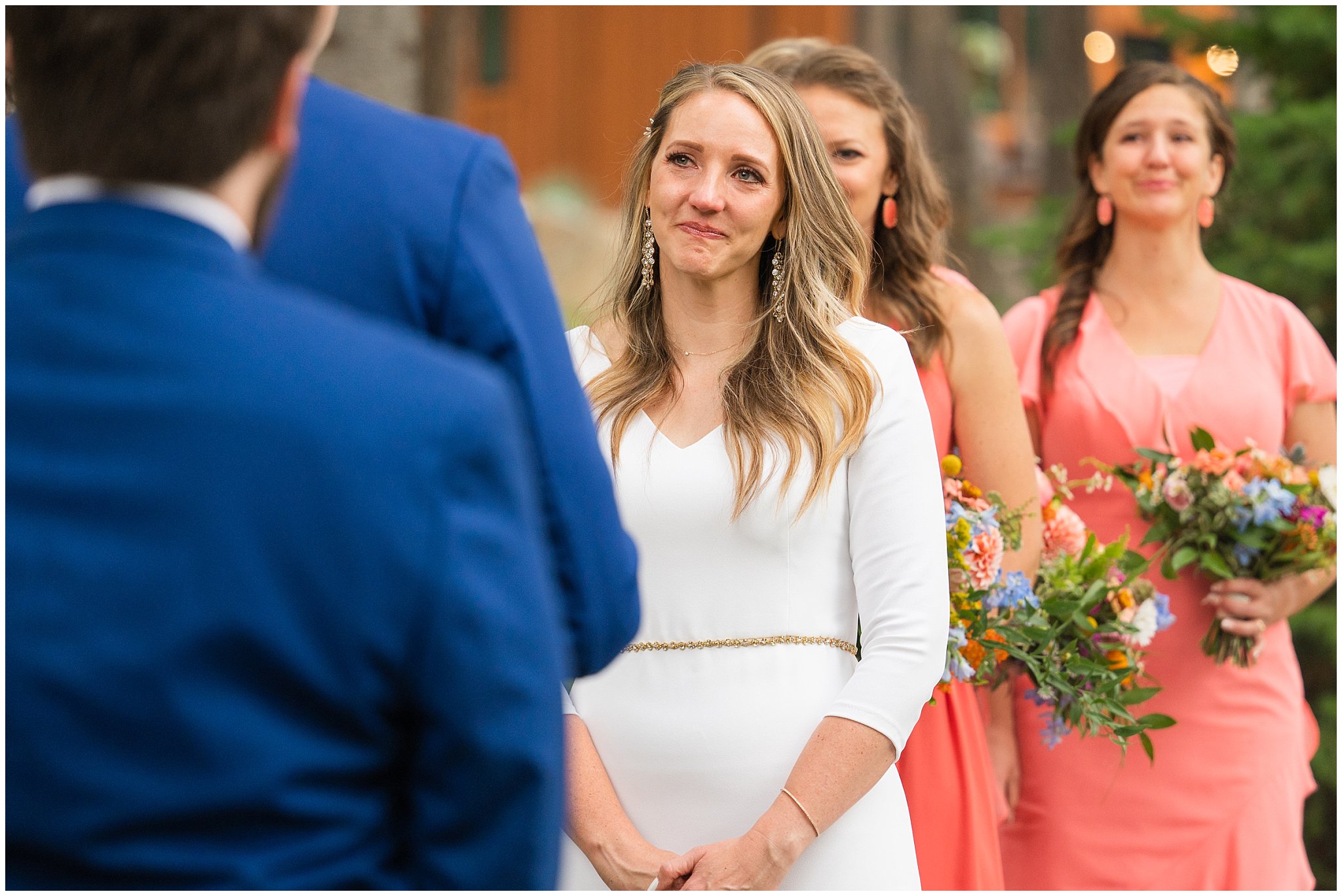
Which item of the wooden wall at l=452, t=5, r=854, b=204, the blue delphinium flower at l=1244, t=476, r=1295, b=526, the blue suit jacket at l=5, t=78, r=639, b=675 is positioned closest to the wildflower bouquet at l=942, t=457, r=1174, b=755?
the blue delphinium flower at l=1244, t=476, r=1295, b=526

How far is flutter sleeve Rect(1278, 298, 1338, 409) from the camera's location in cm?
422

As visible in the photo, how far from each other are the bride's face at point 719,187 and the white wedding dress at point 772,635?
1.26 feet

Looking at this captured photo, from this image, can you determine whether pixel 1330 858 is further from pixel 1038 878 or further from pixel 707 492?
pixel 707 492

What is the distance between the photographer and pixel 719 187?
283 centimetres

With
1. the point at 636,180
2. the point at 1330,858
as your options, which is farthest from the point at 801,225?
the point at 1330,858

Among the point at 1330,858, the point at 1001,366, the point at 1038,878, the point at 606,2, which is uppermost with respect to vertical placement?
the point at 606,2

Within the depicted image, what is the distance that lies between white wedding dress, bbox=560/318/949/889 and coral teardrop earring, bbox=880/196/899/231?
1.12 metres

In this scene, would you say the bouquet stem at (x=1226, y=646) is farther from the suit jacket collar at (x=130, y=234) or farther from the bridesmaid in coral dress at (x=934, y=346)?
the suit jacket collar at (x=130, y=234)

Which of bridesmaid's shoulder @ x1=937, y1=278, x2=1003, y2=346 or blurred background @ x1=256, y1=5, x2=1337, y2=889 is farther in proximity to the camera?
blurred background @ x1=256, y1=5, x2=1337, y2=889

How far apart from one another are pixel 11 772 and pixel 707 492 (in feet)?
5.33

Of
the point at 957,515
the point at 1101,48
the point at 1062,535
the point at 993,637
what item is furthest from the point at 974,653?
the point at 1101,48

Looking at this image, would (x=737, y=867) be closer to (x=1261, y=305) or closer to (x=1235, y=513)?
(x=1235, y=513)

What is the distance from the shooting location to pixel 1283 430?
4.28 metres

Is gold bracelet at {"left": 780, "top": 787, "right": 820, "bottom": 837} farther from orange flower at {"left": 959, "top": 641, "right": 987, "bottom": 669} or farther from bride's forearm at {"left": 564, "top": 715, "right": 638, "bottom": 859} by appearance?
orange flower at {"left": 959, "top": 641, "right": 987, "bottom": 669}
